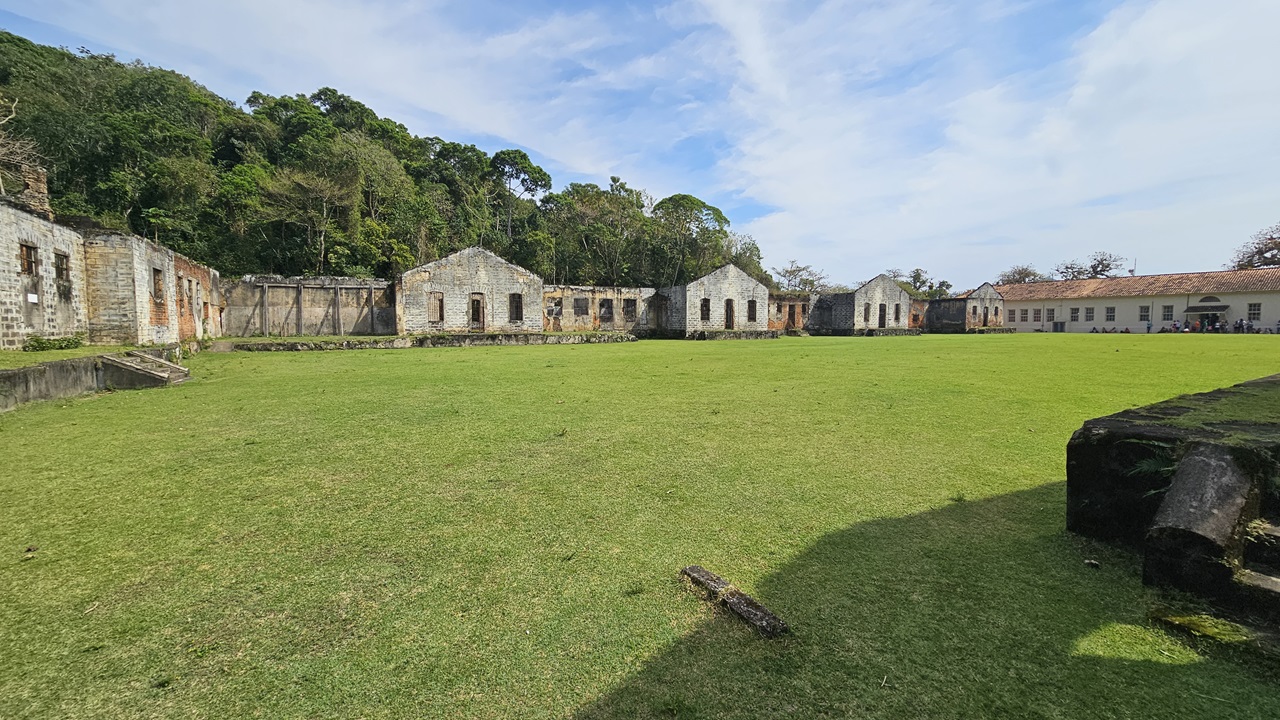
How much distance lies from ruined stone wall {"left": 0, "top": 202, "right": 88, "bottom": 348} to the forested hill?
47.7 ft

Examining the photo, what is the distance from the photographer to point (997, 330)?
40.2m

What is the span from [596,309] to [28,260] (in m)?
20.7

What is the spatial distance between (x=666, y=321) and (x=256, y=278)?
18901 millimetres

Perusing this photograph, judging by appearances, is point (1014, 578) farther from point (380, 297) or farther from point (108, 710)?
point (380, 297)

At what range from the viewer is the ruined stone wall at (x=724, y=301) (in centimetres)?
2872

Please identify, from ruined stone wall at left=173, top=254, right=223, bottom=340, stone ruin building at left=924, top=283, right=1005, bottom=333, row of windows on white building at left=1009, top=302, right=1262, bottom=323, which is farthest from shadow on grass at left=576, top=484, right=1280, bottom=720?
row of windows on white building at left=1009, top=302, right=1262, bottom=323

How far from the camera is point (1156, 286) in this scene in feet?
130

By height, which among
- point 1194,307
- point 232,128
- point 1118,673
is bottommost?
point 1118,673

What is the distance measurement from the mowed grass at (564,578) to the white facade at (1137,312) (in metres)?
47.0

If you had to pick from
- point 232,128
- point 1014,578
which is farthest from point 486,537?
point 232,128

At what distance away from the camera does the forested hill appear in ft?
92.4

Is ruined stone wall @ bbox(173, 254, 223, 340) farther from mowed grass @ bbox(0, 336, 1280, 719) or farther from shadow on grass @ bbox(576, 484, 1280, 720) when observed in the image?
shadow on grass @ bbox(576, 484, 1280, 720)

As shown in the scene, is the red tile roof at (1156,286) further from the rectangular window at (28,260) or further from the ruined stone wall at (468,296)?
the rectangular window at (28,260)

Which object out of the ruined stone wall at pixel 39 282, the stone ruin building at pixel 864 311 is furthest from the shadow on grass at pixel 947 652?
the stone ruin building at pixel 864 311
